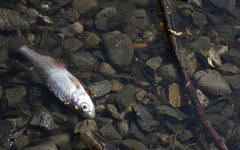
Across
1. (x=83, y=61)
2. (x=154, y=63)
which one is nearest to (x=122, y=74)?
(x=154, y=63)

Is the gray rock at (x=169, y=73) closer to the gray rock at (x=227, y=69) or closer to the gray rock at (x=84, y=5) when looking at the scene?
the gray rock at (x=227, y=69)

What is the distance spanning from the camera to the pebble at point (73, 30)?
5660mm

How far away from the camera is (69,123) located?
189 inches

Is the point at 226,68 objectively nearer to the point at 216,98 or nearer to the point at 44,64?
the point at 216,98

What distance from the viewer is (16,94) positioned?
489 cm

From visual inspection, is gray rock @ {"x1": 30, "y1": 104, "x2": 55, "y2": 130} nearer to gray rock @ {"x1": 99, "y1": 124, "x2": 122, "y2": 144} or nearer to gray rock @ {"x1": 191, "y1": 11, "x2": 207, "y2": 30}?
gray rock @ {"x1": 99, "y1": 124, "x2": 122, "y2": 144}

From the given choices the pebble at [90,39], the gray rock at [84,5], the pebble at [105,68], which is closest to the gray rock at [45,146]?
the pebble at [105,68]

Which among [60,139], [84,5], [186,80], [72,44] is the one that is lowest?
[60,139]

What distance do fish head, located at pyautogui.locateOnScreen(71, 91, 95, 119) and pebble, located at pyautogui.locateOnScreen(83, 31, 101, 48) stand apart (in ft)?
4.75

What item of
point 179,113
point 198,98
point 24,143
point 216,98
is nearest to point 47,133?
point 24,143

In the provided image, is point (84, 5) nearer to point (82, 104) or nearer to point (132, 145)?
point (82, 104)

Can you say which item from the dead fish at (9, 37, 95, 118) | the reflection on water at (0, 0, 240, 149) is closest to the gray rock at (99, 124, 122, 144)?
the reflection on water at (0, 0, 240, 149)

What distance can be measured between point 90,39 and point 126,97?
5.36 ft

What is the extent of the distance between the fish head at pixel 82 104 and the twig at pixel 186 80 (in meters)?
2.03
